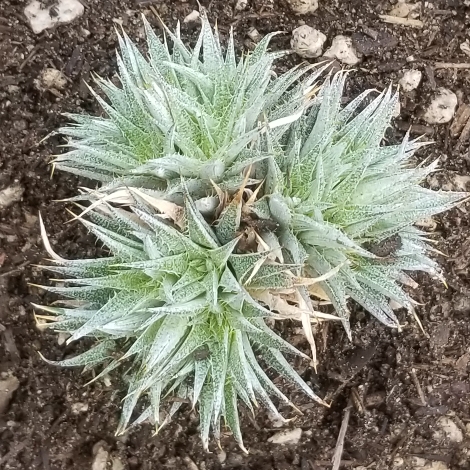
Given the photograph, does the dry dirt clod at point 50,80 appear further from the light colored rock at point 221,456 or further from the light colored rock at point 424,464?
the light colored rock at point 424,464

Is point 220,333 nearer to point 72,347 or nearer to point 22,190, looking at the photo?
point 72,347

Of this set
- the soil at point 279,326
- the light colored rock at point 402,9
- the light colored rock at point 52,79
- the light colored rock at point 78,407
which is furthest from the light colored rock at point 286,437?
the light colored rock at point 402,9

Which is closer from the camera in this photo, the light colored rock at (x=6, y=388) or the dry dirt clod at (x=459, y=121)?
the light colored rock at (x=6, y=388)

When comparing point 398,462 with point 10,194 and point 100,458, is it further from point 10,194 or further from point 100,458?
point 10,194

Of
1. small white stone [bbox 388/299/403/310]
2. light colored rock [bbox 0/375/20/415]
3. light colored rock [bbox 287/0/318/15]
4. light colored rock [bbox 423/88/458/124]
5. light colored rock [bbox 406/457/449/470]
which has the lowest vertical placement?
light colored rock [bbox 406/457/449/470]

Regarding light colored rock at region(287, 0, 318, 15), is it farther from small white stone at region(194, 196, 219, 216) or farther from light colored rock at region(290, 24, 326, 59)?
small white stone at region(194, 196, 219, 216)

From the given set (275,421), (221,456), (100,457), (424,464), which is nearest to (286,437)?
(275,421)

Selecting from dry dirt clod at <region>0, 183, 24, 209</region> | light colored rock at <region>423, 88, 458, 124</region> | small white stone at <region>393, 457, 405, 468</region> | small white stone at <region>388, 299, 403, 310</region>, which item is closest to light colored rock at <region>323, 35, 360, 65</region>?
light colored rock at <region>423, 88, 458, 124</region>
